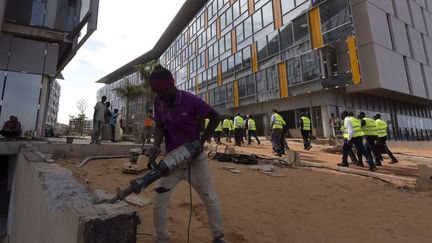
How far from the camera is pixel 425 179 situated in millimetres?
5285

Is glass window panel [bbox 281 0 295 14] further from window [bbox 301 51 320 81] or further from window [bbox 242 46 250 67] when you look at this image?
window [bbox 242 46 250 67]

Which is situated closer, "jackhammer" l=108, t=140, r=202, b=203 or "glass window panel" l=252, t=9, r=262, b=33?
"jackhammer" l=108, t=140, r=202, b=203

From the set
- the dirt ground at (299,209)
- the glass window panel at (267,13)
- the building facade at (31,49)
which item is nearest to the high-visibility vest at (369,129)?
the dirt ground at (299,209)

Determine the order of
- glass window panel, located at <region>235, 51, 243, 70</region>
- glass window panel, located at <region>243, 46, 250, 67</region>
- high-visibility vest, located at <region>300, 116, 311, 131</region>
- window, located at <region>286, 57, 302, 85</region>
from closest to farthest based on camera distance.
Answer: high-visibility vest, located at <region>300, 116, 311, 131</region> → window, located at <region>286, 57, 302, 85</region> → glass window panel, located at <region>243, 46, 250, 67</region> → glass window panel, located at <region>235, 51, 243, 70</region>

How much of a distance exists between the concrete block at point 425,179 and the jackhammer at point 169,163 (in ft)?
17.3

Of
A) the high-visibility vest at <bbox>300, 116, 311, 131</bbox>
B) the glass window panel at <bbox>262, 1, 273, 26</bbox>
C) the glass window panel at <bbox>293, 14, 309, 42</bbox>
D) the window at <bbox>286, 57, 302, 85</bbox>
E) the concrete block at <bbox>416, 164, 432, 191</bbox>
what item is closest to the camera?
the concrete block at <bbox>416, 164, 432, 191</bbox>

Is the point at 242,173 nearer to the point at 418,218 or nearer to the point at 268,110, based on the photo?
the point at 418,218

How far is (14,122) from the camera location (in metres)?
8.95

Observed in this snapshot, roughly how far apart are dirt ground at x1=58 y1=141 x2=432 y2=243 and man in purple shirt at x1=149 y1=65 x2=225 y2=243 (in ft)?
1.44

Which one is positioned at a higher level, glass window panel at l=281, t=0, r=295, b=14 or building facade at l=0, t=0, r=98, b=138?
glass window panel at l=281, t=0, r=295, b=14

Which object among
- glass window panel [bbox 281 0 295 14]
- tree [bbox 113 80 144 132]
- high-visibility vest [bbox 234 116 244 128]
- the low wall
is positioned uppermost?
glass window panel [bbox 281 0 295 14]

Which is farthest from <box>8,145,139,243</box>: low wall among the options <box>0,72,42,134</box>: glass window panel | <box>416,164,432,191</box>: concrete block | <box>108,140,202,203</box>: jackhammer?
<box>0,72,42,134</box>: glass window panel

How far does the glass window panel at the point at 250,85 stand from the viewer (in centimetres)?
2295

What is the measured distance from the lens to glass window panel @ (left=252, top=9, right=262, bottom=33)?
22516mm
